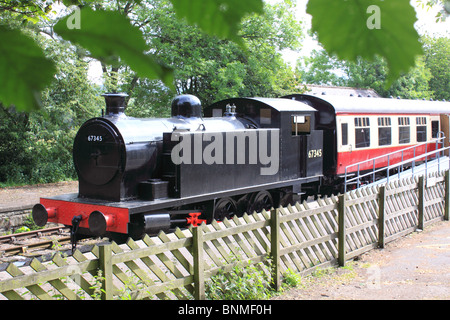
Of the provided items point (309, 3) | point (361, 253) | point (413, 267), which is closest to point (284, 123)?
point (361, 253)

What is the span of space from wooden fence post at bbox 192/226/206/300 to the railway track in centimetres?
436

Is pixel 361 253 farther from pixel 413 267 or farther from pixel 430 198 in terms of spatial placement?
pixel 430 198

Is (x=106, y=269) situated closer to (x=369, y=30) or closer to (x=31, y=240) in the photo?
(x=369, y=30)

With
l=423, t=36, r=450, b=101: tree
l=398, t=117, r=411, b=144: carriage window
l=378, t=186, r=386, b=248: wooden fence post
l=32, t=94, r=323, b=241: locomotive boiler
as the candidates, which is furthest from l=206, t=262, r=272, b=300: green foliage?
l=398, t=117, r=411, b=144: carriage window

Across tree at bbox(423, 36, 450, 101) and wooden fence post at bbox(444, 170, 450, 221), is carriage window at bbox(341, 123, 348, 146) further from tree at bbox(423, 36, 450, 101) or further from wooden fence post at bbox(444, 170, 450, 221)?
tree at bbox(423, 36, 450, 101)

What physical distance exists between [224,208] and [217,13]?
28.8 feet

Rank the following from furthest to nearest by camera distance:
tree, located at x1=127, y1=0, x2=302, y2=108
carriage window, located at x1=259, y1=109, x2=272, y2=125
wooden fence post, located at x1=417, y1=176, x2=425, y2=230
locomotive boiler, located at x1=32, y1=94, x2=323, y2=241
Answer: carriage window, located at x1=259, y1=109, x2=272, y2=125 < wooden fence post, located at x1=417, y1=176, x2=425, y2=230 < locomotive boiler, located at x1=32, y1=94, x2=323, y2=241 < tree, located at x1=127, y1=0, x2=302, y2=108

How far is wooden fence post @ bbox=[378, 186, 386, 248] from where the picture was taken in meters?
7.84

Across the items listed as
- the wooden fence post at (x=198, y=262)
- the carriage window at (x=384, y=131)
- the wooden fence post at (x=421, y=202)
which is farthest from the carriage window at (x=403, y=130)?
the wooden fence post at (x=198, y=262)

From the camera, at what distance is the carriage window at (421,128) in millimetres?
14436

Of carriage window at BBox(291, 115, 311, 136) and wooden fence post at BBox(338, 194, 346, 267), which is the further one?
carriage window at BBox(291, 115, 311, 136)

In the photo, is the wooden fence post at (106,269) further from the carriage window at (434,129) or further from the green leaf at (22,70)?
the carriage window at (434,129)

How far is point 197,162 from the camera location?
27.3ft
